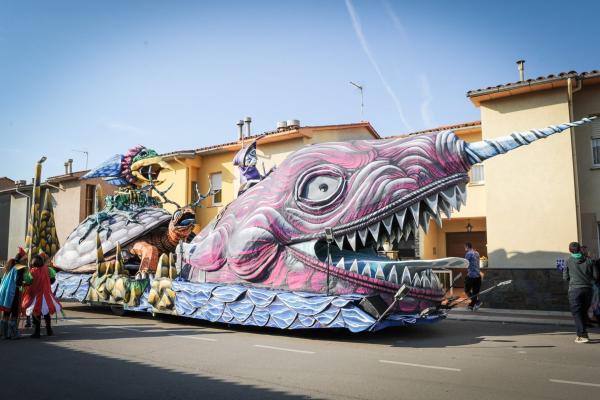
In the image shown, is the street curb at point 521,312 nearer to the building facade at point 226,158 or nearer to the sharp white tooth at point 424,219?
the sharp white tooth at point 424,219

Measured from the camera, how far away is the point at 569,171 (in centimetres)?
1210

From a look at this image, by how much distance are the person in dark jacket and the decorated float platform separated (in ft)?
6.95

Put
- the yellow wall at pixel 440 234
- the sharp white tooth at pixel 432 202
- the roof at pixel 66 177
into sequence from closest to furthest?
the sharp white tooth at pixel 432 202 → the yellow wall at pixel 440 234 → the roof at pixel 66 177

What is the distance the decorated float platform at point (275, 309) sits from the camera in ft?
23.5

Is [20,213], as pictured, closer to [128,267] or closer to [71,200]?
[71,200]

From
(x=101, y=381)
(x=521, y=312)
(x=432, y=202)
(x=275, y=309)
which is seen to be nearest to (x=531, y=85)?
(x=521, y=312)

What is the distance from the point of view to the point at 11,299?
8.13 metres

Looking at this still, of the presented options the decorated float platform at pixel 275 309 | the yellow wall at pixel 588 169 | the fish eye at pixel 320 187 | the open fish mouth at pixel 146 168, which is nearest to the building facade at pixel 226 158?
the open fish mouth at pixel 146 168

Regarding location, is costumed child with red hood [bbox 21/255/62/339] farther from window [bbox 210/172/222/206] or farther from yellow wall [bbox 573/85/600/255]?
window [bbox 210/172/222/206]

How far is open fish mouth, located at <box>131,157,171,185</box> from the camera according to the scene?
1296 centimetres

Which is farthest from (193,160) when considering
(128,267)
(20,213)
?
(20,213)

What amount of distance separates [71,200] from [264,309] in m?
20.1

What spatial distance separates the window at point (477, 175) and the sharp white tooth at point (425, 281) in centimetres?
933

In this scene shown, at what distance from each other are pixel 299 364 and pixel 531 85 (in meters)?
10.0
